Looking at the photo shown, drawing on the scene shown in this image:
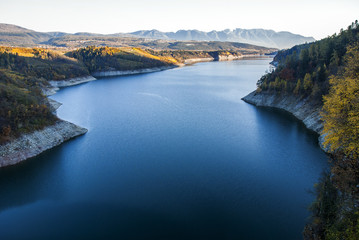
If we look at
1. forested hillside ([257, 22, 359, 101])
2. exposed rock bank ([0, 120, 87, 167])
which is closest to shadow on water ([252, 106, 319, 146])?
forested hillside ([257, 22, 359, 101])

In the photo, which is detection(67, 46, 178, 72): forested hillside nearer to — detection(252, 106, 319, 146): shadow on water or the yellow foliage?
detection(252, 106, 319, 146): shadow on water

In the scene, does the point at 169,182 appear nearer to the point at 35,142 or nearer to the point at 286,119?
the point at 35,142

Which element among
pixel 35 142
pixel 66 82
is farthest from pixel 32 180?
pixel 66 82

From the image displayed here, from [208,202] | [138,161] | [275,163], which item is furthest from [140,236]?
[275,163]

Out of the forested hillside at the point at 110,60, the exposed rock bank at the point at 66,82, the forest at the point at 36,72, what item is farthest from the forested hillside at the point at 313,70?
the forested hillside at the point at 110,60

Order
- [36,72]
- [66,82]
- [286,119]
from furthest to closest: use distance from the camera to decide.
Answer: [66,82]
[36,72]
[286,119]

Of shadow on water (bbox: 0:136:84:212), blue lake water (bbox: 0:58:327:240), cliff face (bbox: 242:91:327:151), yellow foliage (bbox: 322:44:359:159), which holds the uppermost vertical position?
yellow foliage (bbox: 322:44:359:159)
